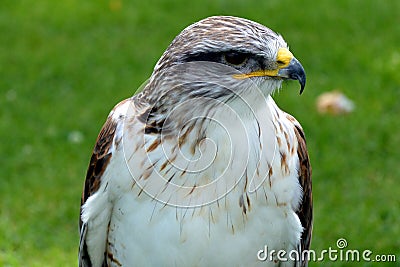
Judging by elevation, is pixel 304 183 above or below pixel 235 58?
below

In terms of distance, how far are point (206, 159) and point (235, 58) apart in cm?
51

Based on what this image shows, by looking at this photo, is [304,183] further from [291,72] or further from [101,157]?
[101,157]

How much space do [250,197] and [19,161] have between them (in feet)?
14.1

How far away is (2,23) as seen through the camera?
10391 millimetres

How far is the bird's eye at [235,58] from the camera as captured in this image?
367 centimetres

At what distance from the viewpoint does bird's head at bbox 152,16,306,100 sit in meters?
3.66

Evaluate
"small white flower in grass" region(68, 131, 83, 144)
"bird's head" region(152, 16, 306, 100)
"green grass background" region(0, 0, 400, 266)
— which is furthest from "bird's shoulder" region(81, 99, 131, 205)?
"small white flower in grass" region(68, 131, 83, 144)

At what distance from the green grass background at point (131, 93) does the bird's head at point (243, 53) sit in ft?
8.41

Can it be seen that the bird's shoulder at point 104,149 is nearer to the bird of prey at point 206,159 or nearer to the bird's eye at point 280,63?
the bird of prey at point 206,159

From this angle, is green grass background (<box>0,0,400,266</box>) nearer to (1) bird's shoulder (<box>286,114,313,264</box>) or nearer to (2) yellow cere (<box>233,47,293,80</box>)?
(1) bird's shoulder (<box>286,114,313,264</box>)

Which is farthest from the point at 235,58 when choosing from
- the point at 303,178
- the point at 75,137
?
the point at 75,137

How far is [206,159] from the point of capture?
383cm

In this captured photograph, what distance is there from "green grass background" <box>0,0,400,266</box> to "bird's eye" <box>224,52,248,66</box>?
2.63m

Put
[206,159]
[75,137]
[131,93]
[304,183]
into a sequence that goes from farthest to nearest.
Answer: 1. [131,93]
2. [75,137]
3. [304,183]
4. [206,159]
